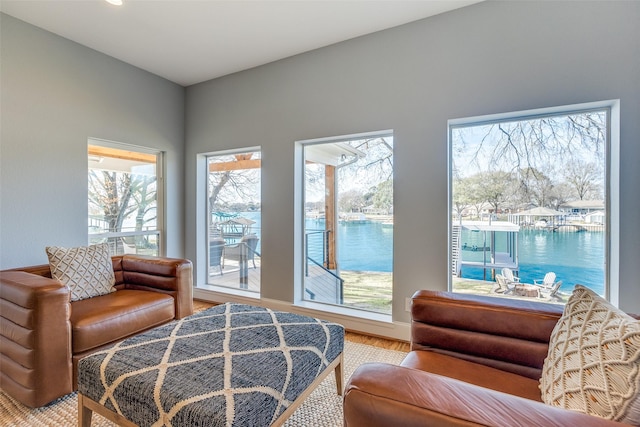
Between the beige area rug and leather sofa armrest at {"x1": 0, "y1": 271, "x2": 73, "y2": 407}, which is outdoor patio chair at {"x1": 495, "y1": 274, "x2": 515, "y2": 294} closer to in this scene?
the beige area rug

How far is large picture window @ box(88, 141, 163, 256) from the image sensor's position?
9.86 feet

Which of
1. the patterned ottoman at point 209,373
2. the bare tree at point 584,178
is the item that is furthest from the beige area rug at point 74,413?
the bare tree at point 584,178

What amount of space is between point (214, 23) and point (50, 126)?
175 centimetres

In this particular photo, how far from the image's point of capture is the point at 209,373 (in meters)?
1.17

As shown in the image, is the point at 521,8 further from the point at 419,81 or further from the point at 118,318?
the point at 118,318

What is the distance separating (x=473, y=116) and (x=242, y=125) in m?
2.37

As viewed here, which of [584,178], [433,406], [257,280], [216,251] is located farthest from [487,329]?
[216,251]

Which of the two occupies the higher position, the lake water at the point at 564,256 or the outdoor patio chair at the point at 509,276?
the lake water at the point at 564,256

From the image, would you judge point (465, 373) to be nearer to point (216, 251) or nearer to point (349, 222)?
point (349, 222)

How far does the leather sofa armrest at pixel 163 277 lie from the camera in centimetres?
245

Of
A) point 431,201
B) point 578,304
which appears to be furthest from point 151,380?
point 431,201

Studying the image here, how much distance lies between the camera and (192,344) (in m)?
1.42

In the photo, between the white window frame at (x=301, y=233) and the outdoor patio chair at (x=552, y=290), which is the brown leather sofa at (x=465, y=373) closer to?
the outdoor patio chair at (x=552, y=290)

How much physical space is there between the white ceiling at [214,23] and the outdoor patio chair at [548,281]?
2199 millimetres
